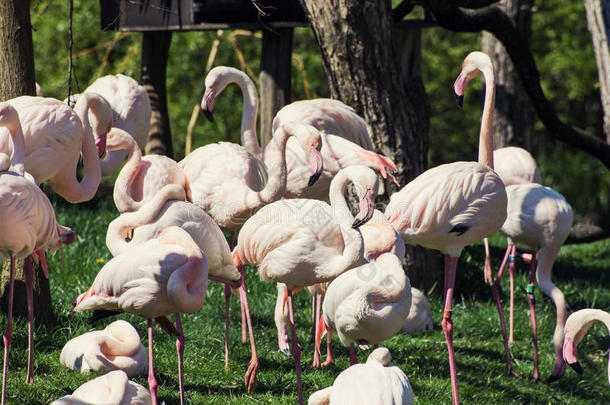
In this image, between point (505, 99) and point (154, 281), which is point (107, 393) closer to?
point (154, 281)

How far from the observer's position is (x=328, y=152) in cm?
577

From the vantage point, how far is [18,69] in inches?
201

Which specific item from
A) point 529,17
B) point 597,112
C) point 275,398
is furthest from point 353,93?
point 597,112

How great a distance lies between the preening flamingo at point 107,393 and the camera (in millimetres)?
3227

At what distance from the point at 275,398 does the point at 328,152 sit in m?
1.94

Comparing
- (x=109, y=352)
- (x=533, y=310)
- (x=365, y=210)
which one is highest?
(x=365, y=210)

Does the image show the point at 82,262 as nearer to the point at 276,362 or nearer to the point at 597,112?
the point at 276,362

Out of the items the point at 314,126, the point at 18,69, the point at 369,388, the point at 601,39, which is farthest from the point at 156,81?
the point at 369,388

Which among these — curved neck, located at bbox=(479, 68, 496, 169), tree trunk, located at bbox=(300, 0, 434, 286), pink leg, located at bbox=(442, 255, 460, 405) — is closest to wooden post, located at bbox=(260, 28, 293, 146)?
tree trunk, located at bbox=(300, 0, 434, 286)

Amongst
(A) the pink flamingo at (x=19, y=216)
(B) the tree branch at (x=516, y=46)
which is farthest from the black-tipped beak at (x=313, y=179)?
(B) the tree branch at (x=516, y=46)

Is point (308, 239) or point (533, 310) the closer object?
point (308, 239)

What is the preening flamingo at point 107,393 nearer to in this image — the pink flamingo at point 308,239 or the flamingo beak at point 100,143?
the pink flamingo at point 308,239

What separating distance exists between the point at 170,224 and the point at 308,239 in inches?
29.3

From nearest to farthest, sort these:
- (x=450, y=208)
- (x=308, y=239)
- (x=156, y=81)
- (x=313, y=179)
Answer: (x=308, y=239), (x=313, y=179), (x=450, y=208), (x=156, y=81)
